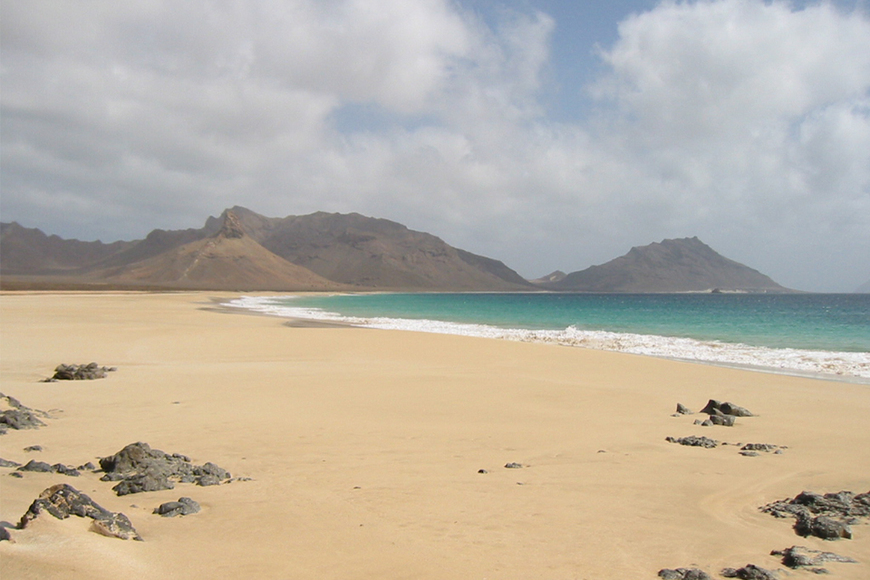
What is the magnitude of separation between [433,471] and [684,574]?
2946 mm

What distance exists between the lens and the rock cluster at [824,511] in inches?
186

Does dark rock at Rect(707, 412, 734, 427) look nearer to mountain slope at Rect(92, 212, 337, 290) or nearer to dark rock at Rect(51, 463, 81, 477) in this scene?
dark rock at Rect(51, 463, 81, 477)

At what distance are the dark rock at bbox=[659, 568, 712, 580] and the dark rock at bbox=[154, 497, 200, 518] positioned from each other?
3.73m

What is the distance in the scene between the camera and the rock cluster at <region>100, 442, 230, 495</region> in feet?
17.9

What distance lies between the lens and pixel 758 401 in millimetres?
11500

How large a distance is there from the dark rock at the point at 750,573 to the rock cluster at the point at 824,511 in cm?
107

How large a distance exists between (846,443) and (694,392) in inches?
179

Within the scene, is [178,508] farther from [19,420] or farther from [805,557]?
[805,557]

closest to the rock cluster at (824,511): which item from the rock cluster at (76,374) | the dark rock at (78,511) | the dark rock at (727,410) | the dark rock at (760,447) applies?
the dark rock at (760,447)

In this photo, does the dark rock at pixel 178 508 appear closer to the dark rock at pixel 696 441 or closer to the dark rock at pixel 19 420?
the dark rock at pixel 19 420

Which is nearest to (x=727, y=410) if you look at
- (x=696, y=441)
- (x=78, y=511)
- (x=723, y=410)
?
(x=723, y=410)

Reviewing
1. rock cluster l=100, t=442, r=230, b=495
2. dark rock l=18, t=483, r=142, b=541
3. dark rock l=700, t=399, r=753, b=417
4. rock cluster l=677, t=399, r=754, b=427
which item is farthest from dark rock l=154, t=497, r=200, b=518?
dark rock l=700, t=399, r=753, b=417

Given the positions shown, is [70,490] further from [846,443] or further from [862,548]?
[846,443]

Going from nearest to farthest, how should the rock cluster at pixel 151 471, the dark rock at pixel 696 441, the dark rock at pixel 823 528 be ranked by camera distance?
the dark rock at pixel 823 528 < the rock cluster at pixel 151 471 < the dark rock at pixel 696 441
